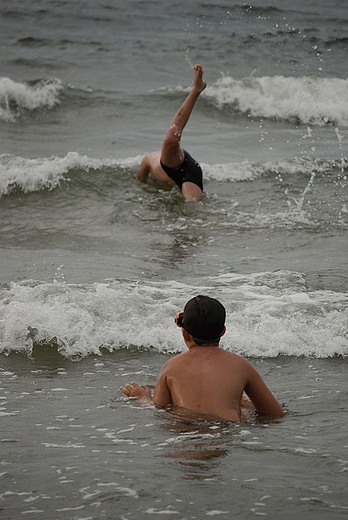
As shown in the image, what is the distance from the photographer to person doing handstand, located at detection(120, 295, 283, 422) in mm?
4496

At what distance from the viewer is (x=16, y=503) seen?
3.38m

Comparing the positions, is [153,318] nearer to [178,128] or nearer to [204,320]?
[204,320]

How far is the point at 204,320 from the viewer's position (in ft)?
15.1

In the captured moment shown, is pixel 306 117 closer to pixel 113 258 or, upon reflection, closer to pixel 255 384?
pixel 113 258

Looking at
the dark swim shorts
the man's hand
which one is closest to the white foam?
the man's hand

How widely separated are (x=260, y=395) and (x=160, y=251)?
4.46 m

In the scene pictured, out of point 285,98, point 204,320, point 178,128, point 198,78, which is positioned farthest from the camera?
point 285,98

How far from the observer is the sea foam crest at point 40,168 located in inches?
471

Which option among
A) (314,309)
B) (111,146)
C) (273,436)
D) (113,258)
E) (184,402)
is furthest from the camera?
(111,146)

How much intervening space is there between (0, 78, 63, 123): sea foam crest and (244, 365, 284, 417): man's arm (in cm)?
1197

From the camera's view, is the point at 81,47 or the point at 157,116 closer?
the point at 157,116

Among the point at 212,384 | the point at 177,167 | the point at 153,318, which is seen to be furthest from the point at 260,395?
the point at 177,167

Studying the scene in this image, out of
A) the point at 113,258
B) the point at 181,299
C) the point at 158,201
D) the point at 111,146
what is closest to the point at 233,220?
the point at 158,201

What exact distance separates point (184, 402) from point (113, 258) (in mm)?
4077
